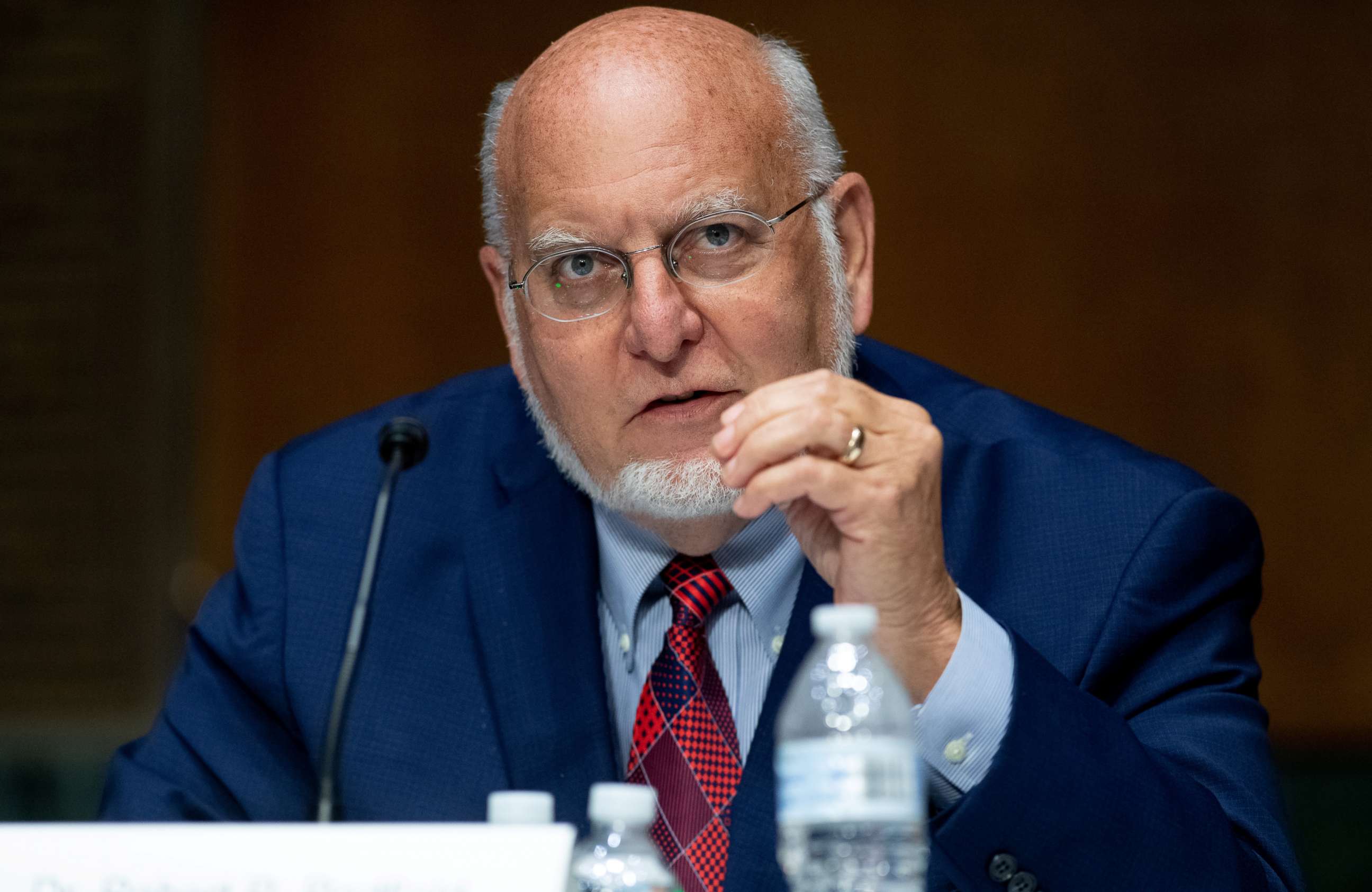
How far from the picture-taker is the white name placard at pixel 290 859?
106cm

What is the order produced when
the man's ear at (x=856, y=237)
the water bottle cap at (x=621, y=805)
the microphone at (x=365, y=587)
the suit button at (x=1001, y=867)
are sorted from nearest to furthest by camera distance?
1. the water bottle cap at (x=621, y=805)
2. the suit button at (x=1001, y=867)
3. the microphone at (x=365, y=587)
4. the man's ear at (x=856, y=237)

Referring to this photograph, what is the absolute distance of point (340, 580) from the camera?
6.75 ft

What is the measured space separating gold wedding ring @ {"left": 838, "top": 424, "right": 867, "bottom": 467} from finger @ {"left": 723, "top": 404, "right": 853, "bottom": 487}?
0.11ft

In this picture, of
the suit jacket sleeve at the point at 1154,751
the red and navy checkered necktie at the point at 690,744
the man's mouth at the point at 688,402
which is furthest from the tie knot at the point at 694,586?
the suit jacket sleeve at the point at 1154,751

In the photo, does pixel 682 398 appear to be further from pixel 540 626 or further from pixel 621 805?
pixel 621 805

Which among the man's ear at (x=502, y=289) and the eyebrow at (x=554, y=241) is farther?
the man's ear at (x=502, y=289)

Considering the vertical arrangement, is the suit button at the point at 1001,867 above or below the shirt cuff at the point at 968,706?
below

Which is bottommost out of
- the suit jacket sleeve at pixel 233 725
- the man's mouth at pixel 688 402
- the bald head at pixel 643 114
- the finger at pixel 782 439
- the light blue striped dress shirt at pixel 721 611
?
the suit jacket sleeve at pixel 233 725

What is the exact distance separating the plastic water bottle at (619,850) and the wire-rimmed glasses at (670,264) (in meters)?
0.80

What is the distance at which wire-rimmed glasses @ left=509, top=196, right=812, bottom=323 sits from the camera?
183 centimetres

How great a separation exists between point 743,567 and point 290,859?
946 millimetres

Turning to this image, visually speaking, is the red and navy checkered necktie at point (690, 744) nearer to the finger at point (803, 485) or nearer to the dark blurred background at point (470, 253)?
the finger at point (803, 485)

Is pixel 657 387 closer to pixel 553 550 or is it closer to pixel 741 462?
pixel 553 550

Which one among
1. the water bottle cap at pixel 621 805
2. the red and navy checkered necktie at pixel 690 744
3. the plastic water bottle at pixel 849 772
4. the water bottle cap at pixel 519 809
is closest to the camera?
the plastic water bottle at pixel 849 772
